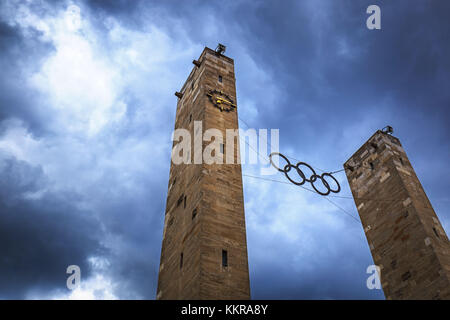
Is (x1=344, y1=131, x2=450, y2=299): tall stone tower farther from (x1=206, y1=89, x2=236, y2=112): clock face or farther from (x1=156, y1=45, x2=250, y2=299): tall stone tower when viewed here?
(x1=206, y1=89, x2=236, y2=112): clock face

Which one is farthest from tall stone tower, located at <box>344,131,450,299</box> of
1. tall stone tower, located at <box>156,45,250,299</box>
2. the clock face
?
the clock face

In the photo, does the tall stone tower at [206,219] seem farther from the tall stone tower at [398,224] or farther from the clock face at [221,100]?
the tall stone tower at [398,224]

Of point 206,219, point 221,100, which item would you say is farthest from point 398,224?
point 206,219

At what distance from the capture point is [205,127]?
20219mm

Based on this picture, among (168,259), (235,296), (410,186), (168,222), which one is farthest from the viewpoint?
(410,186)

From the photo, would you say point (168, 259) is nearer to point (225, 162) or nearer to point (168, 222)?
point (168, 222)

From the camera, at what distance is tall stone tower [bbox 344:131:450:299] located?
19.7 m

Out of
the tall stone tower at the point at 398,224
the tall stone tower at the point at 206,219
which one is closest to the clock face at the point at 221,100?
the tall stone tower at the point at 206,219

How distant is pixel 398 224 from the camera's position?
72.9ft

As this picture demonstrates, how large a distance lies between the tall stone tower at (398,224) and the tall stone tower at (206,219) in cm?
951

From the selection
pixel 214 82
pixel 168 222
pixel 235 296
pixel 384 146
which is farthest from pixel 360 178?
pixel 235 296

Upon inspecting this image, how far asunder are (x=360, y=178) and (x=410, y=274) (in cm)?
740

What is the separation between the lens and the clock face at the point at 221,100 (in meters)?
22.1
